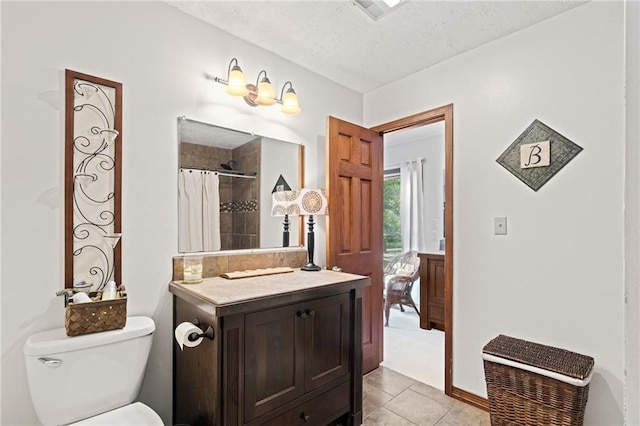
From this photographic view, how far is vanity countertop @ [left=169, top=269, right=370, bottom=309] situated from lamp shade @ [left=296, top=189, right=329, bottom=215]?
0.42 metres

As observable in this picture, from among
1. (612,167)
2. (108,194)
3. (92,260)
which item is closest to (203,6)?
(108,194)

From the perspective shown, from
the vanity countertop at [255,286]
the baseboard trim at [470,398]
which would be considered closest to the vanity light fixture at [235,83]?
the vanity countertop at [255,286]

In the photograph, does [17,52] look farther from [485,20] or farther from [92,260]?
[485,20]

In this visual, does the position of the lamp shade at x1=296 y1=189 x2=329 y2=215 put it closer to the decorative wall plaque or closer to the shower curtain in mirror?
the shower curtain in mirror

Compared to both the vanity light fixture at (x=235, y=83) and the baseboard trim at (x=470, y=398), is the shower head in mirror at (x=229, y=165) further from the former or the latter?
the baseboard trim at (x=470, y=398)

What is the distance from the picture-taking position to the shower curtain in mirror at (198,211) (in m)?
1.87

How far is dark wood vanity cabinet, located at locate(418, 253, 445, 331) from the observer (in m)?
3.78

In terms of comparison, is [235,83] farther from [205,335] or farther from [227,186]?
[205,335]

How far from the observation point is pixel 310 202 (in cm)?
221

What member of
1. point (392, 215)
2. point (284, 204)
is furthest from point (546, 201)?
point (392, 215)

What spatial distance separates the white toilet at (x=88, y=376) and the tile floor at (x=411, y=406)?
1.38 m

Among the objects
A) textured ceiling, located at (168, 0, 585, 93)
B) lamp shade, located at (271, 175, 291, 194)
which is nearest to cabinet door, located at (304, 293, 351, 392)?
lamp shade, located at (271, 175, 291, 194)

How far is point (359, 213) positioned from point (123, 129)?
5.73 feet

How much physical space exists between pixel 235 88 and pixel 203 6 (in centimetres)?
46
